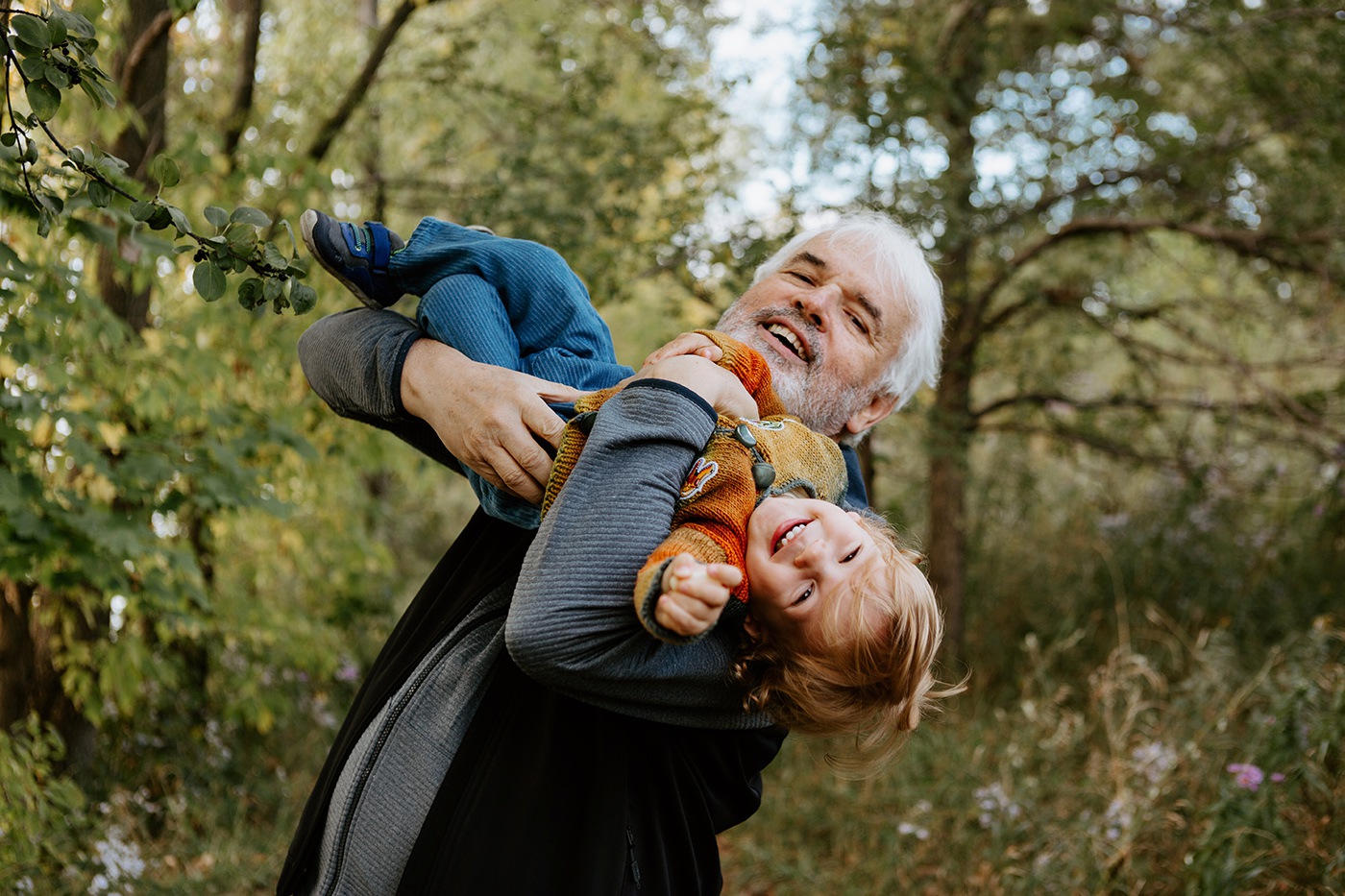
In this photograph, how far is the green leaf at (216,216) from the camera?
4.32 feet

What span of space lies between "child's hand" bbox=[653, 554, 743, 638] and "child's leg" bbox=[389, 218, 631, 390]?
52cm

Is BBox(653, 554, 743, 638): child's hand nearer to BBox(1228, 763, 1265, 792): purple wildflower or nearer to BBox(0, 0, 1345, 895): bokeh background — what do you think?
BBox(0, 0, 1345, 895): bokeh background

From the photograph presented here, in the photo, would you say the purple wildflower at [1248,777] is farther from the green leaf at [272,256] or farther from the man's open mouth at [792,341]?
the green leaf at [272,256]

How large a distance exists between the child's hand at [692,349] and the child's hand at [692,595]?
36 cm

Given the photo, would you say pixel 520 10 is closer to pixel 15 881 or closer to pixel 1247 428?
pixel 1247 428

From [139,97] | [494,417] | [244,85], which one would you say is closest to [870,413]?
[494,417]

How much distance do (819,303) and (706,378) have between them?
499 millimetres

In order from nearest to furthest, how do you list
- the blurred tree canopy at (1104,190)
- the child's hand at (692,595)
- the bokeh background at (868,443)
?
the child's hand at (692,595), the bokeh background at (868,443), the blurred tree canopy at (1104,190)

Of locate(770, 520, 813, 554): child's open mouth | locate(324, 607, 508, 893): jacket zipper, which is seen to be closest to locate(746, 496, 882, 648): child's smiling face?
locate(770, 520, 813, 554): child's open mouth

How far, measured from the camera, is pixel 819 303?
1.79 metres

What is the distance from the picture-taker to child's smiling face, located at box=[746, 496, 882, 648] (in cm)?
137

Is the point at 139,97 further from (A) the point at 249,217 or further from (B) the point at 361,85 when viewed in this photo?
(A) the point at 249,217

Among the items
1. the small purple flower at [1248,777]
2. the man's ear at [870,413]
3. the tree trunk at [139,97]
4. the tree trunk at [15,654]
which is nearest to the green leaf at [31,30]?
the man's ear at [870,413]

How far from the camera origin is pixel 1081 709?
4.91 m
